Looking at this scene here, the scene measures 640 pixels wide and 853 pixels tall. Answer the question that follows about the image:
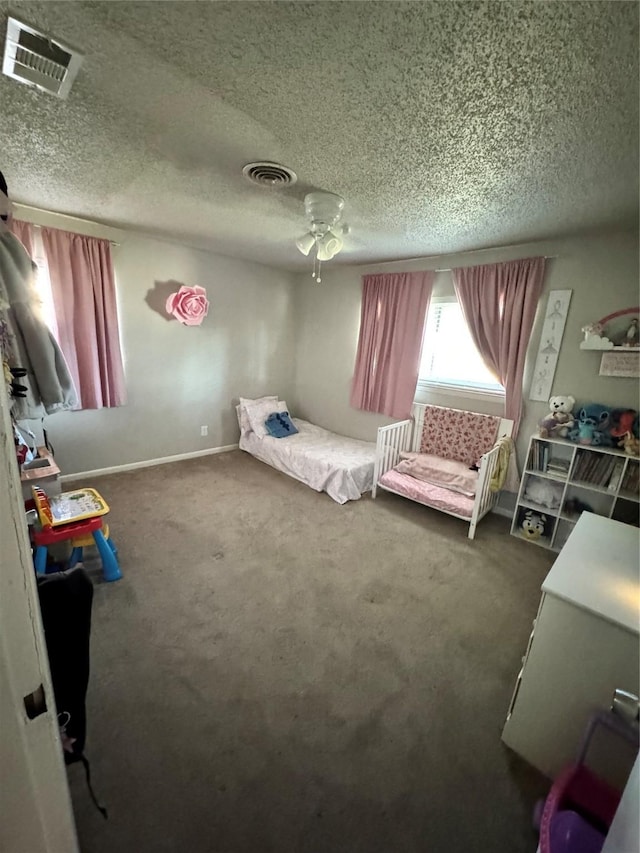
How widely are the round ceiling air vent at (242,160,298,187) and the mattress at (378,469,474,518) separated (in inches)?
92.1

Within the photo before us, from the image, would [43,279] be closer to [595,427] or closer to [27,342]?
[27,342]

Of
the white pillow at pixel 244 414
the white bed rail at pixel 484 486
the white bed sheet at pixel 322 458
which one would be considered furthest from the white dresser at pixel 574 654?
the white pillow at pixel 244 414

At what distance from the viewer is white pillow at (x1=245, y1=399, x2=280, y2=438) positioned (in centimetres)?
405

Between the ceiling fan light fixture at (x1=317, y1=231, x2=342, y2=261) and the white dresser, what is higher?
the ceiling fan light fixture at (x1=317, y1=231, x2=342, y2=261)

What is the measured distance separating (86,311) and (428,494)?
3346 mm

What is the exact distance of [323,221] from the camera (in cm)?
210

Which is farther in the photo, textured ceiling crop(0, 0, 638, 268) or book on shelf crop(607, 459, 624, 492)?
book on shelf crop(607, 459, 624, 492)

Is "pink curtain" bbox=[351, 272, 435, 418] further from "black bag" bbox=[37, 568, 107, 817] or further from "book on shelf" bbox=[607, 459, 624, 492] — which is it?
"black bag" bbox=[37, 568, 107, 817]

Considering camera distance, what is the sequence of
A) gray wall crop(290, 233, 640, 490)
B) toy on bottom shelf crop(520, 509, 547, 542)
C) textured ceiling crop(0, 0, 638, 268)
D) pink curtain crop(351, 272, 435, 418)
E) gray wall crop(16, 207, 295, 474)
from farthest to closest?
1. pink curtain crop(351, 272, 435, 418)
2. gray wall crop(16, 207, 295, 474)
3. toy on bottom shelf crop(520, 509, 547, 542)
4. gray wall crop(290, 233, 640, 490)
5. textured ceiling crop(0, 0, 638, 268)

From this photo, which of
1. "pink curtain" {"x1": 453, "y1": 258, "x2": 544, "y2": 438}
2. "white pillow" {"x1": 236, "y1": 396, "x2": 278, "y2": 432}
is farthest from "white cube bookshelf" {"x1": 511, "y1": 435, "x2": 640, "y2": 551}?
"white pillow" {"x1": 236, "y1": 396, "x2": 278, "y2": 432}

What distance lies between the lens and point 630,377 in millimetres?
Answer: 2346

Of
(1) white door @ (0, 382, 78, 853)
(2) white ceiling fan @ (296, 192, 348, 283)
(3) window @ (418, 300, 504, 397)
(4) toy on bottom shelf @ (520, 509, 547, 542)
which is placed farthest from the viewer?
(3) window @ (418, 300, 504, 397)

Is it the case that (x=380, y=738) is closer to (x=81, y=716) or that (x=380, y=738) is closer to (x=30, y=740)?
(x=81, y=716)

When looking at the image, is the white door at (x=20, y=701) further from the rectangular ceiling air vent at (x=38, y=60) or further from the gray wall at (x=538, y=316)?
the gray wall at (x=538, y=316)
